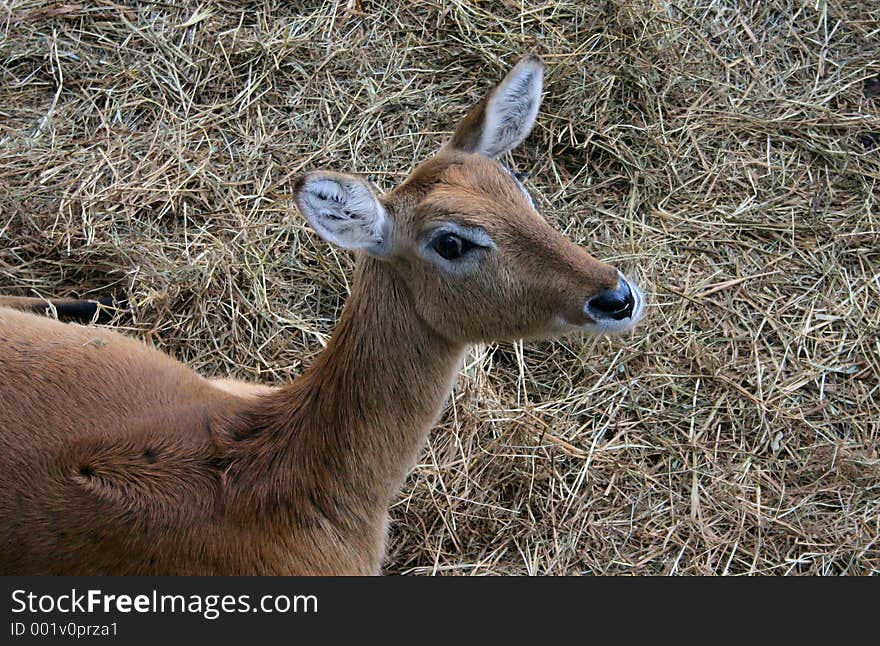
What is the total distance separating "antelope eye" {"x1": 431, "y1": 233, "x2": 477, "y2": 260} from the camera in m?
3.45

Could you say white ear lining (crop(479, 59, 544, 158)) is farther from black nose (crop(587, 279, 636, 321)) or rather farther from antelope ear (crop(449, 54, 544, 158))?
black nose (crop(587, 279, 636, 321))

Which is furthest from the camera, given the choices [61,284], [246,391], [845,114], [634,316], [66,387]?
[845,114]

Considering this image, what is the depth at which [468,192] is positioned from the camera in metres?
3.49

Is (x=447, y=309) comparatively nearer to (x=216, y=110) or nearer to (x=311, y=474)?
(x=311, y=474)

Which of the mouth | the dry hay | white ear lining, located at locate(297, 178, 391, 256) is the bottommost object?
the dry hay

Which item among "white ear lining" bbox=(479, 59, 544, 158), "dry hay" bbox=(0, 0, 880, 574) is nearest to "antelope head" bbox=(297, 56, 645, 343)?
"white ear lining" bbox=(479, 59, 544, 158)

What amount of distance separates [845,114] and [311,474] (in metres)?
4.77

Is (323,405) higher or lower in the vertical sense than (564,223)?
higher

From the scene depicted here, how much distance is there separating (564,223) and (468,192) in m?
2.39

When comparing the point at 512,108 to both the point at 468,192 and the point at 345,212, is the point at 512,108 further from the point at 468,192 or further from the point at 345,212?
the point at 345,212

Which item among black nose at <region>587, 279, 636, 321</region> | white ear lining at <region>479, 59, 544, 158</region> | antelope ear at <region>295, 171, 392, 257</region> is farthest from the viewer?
white ear lining at <region>479, 59, 544, 158</region>

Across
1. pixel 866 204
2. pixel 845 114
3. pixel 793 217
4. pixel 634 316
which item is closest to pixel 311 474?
pixel 634 316

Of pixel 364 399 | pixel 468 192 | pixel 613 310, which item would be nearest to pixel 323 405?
pixel 364 399

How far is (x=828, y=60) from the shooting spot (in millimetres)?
6391
